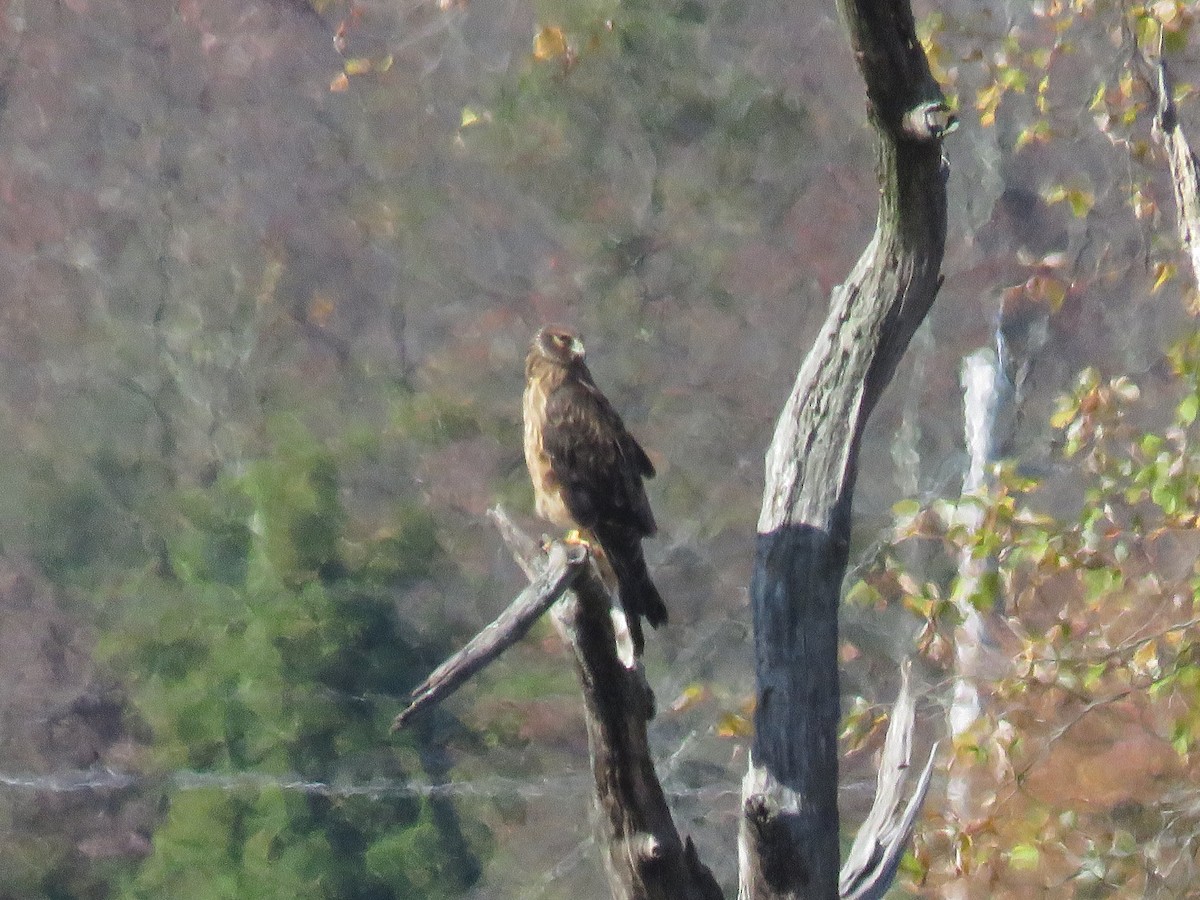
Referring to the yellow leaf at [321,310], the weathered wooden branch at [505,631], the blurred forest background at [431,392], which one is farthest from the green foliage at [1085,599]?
the yellow leaf at [321,310]

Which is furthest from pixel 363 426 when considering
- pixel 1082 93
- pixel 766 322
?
pixel 1082 93

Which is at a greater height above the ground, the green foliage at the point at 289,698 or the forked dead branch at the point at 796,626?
the forked dead branch at the point at 796,626

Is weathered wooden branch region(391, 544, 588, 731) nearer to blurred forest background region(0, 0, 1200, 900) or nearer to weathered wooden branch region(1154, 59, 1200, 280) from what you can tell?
weathered wooden branch region(1154, 59, 1200, 280)

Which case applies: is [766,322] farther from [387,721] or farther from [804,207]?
[387,721]

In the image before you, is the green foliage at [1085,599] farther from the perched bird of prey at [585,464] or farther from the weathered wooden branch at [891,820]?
the perched bird of prey at [585,464]

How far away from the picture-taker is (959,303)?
6988 millimetres

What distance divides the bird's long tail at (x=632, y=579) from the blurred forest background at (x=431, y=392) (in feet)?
10.1

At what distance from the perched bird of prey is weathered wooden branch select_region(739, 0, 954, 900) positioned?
38 centimetres

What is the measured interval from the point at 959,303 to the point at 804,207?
82 centimetres

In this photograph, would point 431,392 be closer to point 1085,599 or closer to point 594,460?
point 1085,599

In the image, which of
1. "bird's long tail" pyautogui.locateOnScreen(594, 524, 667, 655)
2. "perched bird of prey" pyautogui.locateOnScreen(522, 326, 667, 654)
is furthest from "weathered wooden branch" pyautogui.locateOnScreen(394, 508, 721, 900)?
"perched bird of prey" pyautogui.locateOnScreen(522, 326, 667, 654)

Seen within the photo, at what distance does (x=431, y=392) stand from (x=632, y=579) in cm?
434

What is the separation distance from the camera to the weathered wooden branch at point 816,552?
244 cm

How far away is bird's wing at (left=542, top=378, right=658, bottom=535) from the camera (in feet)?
10.4
